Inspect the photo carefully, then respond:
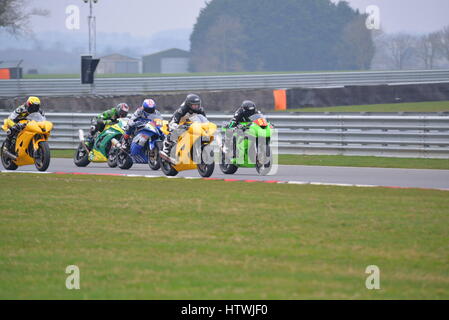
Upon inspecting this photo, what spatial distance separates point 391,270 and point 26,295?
2.89 meters

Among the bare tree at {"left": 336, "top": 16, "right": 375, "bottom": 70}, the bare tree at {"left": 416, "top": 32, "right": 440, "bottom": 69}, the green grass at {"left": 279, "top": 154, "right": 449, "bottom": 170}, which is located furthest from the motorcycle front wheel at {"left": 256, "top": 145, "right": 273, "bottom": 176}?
the bare tree at {"left": 336, "top": 16, "right": 375, "bottom": 70}

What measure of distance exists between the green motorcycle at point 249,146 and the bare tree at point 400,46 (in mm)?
61839

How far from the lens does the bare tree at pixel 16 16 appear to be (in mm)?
53562

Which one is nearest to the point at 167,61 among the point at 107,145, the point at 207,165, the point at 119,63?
the point at 119,63

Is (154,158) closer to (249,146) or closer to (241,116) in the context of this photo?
(241,116)

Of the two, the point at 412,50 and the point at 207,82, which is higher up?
the point at 412,50

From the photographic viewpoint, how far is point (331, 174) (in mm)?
15164

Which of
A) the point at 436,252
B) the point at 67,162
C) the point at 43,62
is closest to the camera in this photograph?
the point at 436,252

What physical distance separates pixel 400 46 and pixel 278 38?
1752 centimetres

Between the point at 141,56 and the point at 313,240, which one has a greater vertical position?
the point at 141,56
